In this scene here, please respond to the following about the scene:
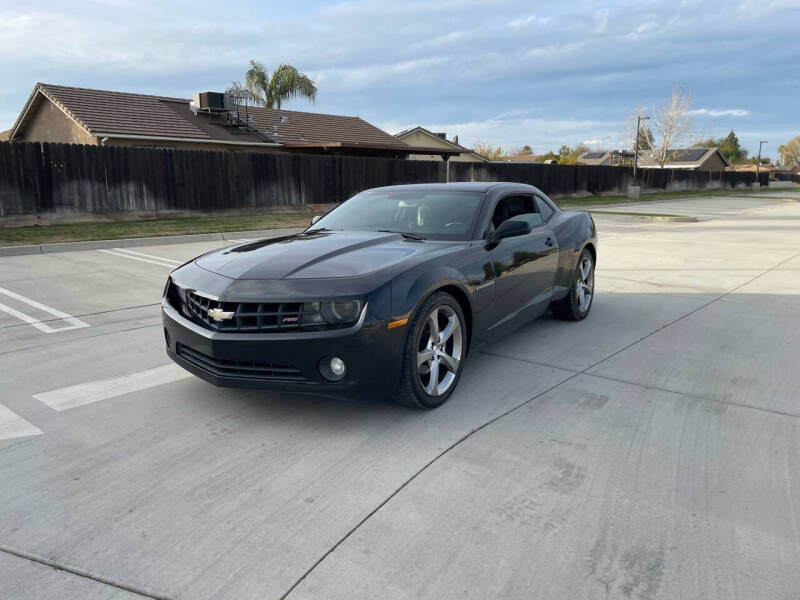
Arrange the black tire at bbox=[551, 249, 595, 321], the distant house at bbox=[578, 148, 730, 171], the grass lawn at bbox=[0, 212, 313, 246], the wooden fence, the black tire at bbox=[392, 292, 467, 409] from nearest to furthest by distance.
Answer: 1. the black tire at bbox=[392, 292, 467, 409]
2. the black tire at bbox=[551, 249, 595, 321]
3. the grass lawn at bbox=[0, 212, 313, 246]
4. the wooden fence
5. the distant house at bbox=[578, 148, 730, 171]

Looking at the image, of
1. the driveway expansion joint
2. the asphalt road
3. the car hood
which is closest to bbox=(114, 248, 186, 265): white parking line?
the asphalt road

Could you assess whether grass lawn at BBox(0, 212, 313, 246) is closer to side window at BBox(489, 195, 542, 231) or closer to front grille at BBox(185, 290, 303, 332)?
side window at BBox(489, 195, 542, 231)

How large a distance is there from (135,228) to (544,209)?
12.0m

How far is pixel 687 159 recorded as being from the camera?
89.6 metres

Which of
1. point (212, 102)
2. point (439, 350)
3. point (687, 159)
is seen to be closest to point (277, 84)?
point (212, 102)

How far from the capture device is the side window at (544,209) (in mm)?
5986

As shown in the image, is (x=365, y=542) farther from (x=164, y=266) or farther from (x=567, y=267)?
(x=164, y=266)

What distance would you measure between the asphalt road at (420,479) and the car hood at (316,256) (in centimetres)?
89

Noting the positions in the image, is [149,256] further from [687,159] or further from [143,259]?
[687,159]

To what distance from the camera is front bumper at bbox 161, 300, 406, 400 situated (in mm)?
3445

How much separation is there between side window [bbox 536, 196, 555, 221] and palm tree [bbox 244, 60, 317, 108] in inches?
1772

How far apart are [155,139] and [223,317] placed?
23119mm

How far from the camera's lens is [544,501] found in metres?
2.92

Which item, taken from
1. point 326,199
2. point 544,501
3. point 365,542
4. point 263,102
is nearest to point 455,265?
point 544,501
